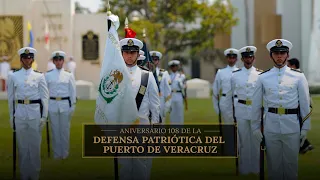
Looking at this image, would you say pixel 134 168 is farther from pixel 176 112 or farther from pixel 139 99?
pixel 176 112

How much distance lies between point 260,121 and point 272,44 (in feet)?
2.94

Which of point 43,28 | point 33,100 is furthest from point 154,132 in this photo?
point 43,28

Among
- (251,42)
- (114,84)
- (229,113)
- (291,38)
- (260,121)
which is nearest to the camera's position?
(114,84)

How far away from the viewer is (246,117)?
33.6 ft

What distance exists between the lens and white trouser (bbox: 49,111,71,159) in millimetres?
12086

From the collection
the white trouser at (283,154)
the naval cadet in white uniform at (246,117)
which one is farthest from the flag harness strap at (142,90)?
the naval cadet in white uniform at (246,117)

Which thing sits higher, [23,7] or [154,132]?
[23,7]

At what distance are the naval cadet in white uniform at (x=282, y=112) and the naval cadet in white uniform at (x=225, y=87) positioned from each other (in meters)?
3.33

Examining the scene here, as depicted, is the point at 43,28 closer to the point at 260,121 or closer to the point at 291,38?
the point at 291,38

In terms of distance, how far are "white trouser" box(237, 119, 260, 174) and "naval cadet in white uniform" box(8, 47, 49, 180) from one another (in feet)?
9.90

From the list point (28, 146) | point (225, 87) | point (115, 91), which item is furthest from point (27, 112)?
point (225, 87)

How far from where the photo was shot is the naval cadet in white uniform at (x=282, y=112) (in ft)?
24.8

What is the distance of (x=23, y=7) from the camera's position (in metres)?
38.7

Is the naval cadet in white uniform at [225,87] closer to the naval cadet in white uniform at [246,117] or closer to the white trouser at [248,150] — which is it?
the naval cadet in white uniform at [246,117]
